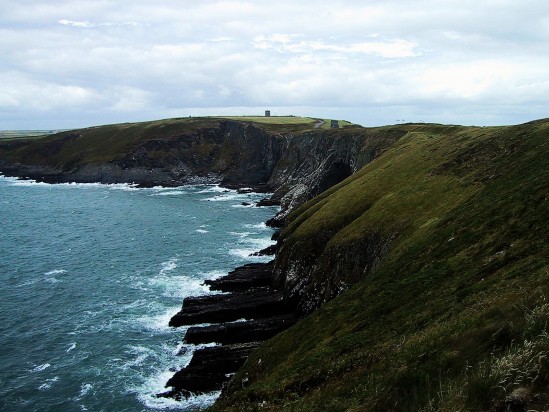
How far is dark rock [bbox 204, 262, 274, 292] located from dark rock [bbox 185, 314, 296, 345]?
1181cm

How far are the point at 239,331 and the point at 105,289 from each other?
2685cm

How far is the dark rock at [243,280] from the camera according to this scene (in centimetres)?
6240

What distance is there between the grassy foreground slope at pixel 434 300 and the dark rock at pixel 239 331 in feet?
19.2

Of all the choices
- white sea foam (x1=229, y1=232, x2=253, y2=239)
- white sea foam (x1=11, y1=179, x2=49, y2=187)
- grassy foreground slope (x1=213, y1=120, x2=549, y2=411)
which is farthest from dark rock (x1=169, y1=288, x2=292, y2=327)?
white sea foam (x1=11, y1=179, x2=49, y2=187)

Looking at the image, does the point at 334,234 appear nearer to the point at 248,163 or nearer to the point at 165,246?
the point at 165,246

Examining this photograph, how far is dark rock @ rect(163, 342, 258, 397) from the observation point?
134 ft

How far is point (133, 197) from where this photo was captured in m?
151

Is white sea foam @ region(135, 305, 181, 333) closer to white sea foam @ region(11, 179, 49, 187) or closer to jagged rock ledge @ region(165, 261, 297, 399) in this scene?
jagged rock ledge @ region(165, 261, 297, 399)

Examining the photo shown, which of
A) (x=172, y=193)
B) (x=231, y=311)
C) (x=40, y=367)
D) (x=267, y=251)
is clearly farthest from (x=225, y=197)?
(x=40, y=367)

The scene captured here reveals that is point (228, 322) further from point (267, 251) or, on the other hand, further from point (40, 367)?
point (267, 251)

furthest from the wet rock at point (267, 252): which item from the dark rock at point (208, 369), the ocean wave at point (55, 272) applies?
the dark rock at point (208, 369)

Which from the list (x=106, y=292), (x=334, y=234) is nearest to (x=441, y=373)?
(x=334, y=234)

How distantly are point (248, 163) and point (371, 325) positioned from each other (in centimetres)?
15519

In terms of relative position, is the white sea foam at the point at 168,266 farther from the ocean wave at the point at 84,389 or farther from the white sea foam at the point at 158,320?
the ocean wave at the point at 84,389
